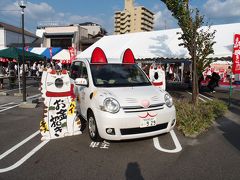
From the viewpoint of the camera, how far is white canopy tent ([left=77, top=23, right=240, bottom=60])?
1285 centimetres

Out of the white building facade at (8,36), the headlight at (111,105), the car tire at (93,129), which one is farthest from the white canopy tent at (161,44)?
the white building facade at (8,36)

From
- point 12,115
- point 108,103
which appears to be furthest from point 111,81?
point 12,115

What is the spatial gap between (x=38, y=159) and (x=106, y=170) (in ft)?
4.32

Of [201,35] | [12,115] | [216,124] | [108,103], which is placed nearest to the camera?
[108,103]

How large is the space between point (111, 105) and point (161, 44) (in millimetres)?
11032

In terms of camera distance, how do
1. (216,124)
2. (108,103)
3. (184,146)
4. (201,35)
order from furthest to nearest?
1. (201,35)
2. (216,124)
3. (184,146)
4. (108,103)

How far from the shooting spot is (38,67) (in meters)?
28.0

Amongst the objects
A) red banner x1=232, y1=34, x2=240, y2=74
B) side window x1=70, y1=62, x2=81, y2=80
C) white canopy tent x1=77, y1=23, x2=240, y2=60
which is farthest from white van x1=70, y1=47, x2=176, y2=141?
white canopy tent x1=77, y1=23, x2=240, y2=60

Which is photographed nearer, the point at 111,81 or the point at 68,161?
the point at 68,161

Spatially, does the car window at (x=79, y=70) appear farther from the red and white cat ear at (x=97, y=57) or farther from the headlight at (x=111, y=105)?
the headlight at (x=111, y=105)

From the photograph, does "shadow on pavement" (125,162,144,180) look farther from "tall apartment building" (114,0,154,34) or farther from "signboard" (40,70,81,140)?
"tall apartment building" (114,0,154,34)

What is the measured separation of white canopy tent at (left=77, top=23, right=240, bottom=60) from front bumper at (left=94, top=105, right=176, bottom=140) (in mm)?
8692

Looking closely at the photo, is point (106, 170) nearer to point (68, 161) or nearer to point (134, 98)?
point (68, 161)

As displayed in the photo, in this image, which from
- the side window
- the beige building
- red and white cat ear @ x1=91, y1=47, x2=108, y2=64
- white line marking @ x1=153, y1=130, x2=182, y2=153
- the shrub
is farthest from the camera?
the beige building
